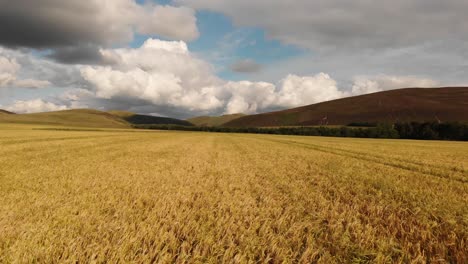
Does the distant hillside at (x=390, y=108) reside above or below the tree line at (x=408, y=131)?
above

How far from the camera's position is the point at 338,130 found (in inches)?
4065

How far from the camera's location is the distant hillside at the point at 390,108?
131m

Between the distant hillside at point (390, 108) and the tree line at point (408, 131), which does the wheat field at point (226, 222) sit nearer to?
the tree line at point (408, 131)

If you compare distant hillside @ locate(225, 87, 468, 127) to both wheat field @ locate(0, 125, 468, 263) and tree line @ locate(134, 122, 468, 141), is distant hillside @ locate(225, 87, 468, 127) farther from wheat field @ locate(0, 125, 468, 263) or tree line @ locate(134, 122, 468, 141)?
wheat field @ locate(0, 125, 468, 263)

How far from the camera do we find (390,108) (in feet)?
475

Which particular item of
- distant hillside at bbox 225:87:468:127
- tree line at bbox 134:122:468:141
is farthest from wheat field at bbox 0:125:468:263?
distant hillside at bbox 225:87:468:127

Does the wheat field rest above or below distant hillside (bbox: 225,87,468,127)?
below

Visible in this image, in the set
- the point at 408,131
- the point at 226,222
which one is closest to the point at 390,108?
the point at 408,131

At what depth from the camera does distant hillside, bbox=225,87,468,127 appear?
13075 centimetres

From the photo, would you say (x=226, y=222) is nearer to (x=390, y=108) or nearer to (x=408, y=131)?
(x=408, y=131)

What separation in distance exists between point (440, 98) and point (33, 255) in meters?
191

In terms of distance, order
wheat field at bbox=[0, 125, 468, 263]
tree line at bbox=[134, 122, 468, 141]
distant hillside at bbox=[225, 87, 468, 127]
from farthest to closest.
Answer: distant hillside at bbox=[225, 87, 468, 127], tree line at bbox=[134, 122, 468, 141], wheat field at bbox=[0, 125, 468, 263]

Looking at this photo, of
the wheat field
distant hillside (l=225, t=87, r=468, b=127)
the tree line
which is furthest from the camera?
distant hillside (l=225, t=87, r=468, b=127)

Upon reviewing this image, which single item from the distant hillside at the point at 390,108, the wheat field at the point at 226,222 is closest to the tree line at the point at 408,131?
the distant hillside at the point at 390,108
